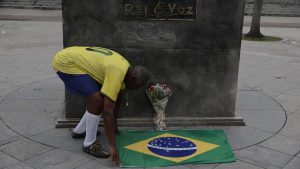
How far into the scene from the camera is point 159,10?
5.53m

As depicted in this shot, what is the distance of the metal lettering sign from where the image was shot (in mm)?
5470

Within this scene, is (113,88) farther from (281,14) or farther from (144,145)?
(281,14)

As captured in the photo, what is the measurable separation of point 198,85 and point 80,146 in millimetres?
1924

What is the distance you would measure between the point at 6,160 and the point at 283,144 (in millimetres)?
3483

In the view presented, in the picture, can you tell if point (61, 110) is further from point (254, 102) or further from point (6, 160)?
point (254, 102)

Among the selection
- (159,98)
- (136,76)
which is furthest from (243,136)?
(136,76)

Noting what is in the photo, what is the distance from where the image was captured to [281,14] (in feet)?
85.3

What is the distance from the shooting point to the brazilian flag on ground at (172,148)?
4.79 m

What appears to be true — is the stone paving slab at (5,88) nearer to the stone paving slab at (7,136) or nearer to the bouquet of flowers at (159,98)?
the stone paving slab at (7,136)

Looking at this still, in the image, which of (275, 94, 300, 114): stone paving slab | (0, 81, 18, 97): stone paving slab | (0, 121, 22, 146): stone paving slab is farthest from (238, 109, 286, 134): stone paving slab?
(0, 81, 18, 97): stone paving slab

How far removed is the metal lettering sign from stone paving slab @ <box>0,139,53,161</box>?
202cm

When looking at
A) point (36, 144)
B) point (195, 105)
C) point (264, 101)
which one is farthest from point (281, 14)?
point (36, 144)

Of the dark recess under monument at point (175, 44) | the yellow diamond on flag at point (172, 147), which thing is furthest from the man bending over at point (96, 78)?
the dark recess under monument at point (175, 44)

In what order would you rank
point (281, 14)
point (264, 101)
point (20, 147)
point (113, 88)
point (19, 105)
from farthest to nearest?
Answer: point (281, 14) < point (264, 101) < point (19, 105) < point (20, 147) < point (113, 88)
